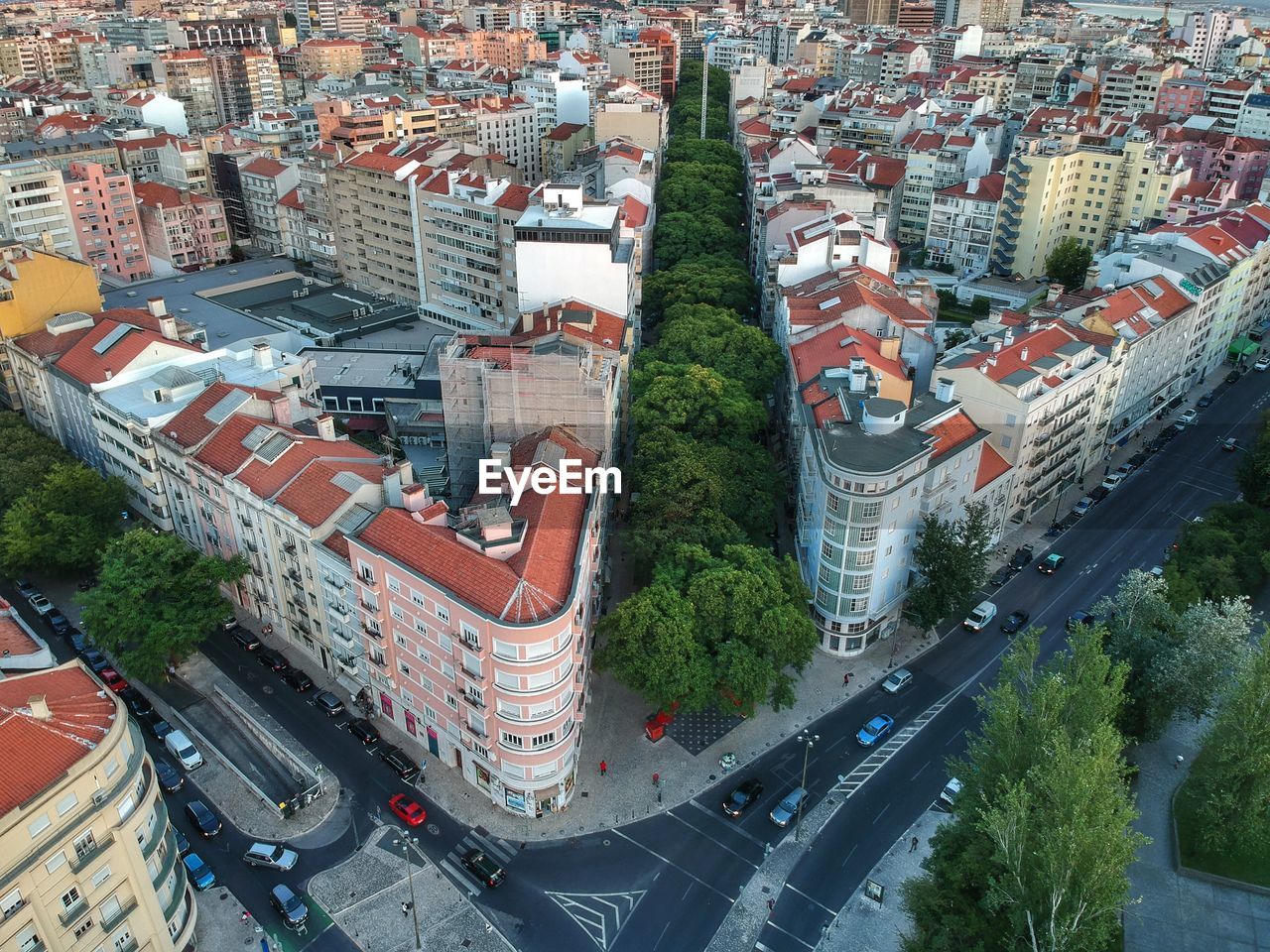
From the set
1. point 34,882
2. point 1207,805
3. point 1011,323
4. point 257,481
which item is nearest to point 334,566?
point 257,481

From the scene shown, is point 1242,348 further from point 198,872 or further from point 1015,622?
point 198,872

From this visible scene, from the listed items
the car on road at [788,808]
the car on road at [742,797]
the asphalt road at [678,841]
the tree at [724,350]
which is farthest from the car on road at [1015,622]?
the tree at [724,350]

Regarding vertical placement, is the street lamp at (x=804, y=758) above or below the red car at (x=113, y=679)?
A: below

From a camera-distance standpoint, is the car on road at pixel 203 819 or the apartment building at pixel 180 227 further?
the apartment building at pixel 180 227

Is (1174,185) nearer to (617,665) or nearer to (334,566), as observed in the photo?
(617,665)

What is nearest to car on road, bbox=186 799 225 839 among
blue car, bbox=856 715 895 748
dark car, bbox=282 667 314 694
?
dark car, bbox=282 667 314 694

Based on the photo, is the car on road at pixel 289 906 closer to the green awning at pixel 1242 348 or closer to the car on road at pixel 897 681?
the car on road at pixel 897 681
